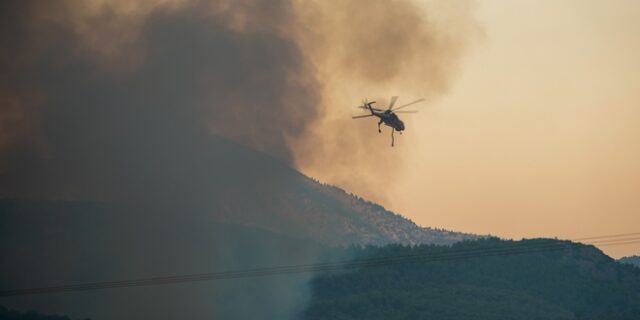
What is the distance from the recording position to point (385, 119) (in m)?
193
